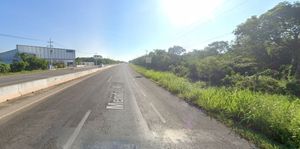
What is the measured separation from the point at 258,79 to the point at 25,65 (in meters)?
51.2

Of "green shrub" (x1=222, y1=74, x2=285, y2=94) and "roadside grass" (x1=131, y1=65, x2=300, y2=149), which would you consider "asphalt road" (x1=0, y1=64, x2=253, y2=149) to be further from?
"green shrub" (x1=222, y1=74, x2=285, y2=94)

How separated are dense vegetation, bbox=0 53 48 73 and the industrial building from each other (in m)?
9.45

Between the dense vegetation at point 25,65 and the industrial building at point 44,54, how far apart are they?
945cm

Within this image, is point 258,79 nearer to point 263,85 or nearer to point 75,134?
point 263,85

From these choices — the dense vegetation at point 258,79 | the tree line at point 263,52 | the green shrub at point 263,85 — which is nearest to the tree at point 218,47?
the dense vegetation at point 258,79

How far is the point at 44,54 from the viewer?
87.4 m

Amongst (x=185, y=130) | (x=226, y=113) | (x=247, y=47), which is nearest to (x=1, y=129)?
(x=185, y=130)

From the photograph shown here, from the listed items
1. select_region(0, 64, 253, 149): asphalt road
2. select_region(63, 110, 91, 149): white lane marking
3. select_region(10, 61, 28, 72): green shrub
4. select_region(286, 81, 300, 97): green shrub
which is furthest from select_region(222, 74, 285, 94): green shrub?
select_region(10, 61, 28, 72): green shrub

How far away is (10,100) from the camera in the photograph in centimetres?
1180

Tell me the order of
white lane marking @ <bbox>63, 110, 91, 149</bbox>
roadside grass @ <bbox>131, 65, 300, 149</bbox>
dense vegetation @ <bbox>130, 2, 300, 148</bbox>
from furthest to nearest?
dense vegetation @ <bbox>130, 2, 300, 148</bbox>
roadside grass @ <bbox>131, 65, 300, 149</bbox>
white lane marking @ <bbox>63, 110, 91, 149</bbox>

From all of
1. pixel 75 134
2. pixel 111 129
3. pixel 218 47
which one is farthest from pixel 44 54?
pixel 75 134

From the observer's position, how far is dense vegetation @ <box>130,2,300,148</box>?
23.4 ft

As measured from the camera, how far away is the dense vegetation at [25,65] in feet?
147

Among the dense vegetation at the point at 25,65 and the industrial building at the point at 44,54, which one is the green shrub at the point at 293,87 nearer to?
the dense vegetation at the point at 25,65
